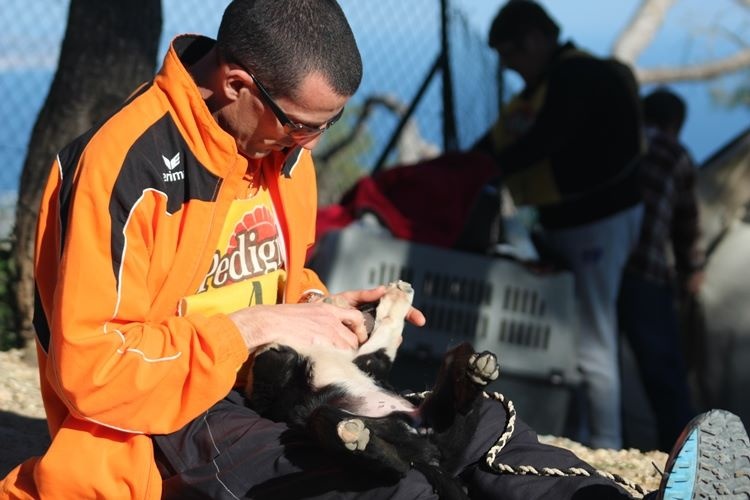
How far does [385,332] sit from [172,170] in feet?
3.15

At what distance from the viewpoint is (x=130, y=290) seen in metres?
2.64

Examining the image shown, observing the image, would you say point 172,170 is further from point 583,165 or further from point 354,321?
point 583,165

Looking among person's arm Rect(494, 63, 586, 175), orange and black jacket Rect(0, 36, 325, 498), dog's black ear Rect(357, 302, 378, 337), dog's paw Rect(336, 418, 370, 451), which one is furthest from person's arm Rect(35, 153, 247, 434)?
person's arm Rect(494, 63, 586, 175)

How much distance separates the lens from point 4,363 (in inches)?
200

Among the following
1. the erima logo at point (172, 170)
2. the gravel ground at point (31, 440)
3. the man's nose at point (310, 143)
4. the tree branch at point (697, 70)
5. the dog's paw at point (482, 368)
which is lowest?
the gravel ground at point (31, 440)

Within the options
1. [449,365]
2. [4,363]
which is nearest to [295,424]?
[449,365]

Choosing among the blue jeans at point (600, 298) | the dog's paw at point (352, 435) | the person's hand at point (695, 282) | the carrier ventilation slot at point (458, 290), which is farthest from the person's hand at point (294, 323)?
the person's hand at point (695, 282)

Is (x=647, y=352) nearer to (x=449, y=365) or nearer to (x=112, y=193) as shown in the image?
(x=449, y=365)

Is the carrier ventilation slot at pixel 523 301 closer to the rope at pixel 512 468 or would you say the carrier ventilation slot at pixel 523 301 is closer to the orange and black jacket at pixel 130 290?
the rope at pixel 512 468

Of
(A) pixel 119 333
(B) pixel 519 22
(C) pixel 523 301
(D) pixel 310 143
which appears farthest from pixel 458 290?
(A) pixel 119 333

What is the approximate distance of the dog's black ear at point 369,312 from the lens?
11.1 feet

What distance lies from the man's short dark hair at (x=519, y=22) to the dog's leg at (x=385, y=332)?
301 cm

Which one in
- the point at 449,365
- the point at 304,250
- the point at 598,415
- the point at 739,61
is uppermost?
the point at 739,61

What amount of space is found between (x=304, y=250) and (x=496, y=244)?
10.2 feet
